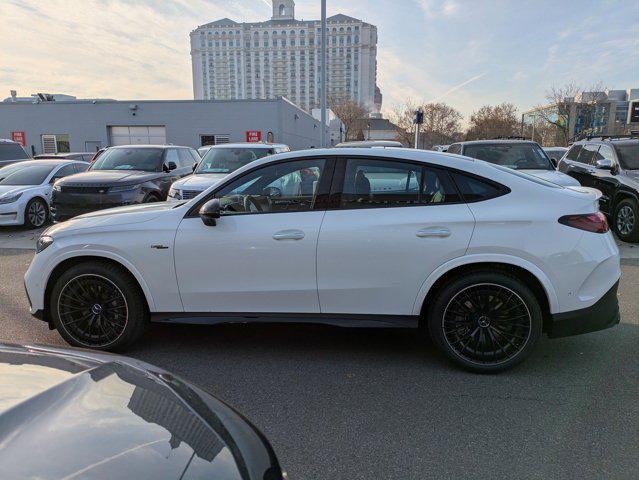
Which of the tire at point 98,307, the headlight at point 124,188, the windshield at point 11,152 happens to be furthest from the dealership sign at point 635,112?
the windshield at point 11,152

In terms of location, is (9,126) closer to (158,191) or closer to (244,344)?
(158,191)

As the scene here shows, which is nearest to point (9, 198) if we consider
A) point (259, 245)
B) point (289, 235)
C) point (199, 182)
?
point (199, 182)

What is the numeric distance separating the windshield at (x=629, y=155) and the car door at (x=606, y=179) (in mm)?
115

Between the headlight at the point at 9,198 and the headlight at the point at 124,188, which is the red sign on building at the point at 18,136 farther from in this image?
the headlight at the point at 124,188

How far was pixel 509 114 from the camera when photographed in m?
75.8

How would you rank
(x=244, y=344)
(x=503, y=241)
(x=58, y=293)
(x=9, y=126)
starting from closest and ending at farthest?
(x=503, y=241) < (x=58, y=293) < (x=244, y=344) < (x=9, y=126)

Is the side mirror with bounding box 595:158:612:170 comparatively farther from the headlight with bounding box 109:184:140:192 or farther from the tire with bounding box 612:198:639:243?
the headlight with bounding box 109:184:140:192

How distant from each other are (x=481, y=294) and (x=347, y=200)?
49.4 inches

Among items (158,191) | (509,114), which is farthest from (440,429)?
(509,114)

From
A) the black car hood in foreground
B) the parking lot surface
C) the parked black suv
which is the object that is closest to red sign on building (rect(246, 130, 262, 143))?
the parked black suv

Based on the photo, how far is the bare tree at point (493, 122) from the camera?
72.9m

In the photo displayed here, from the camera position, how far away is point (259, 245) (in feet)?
12.2

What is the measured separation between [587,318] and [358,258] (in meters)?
1.77

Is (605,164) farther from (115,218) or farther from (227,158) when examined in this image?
(115,218)
